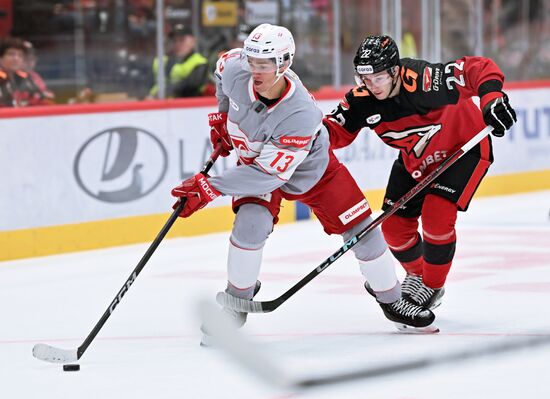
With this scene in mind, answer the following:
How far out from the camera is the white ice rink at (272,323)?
12.6 feet

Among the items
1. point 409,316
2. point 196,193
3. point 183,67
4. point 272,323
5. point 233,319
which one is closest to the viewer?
point 196,193

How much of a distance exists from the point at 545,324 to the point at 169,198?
3.15 metres

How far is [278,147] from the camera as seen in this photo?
164 inches

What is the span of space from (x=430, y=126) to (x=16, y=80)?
298 centimetres

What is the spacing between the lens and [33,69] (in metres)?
6.96

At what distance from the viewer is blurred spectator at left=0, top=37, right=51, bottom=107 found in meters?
6.80

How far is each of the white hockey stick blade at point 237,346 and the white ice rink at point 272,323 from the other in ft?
0.18

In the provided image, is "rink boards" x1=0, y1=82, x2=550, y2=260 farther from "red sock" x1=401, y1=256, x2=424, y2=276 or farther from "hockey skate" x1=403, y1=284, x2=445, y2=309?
"hockey skate" x1=403, y1=284, x2=445, y2=309

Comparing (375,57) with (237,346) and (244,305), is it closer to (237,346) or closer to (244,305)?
(244,305)

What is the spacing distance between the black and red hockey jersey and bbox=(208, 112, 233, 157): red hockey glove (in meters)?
0.36

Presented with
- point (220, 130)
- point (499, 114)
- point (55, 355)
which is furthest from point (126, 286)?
point (499, 114)

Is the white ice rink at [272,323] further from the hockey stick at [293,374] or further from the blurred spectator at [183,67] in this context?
the blurred spectator at [183,67]

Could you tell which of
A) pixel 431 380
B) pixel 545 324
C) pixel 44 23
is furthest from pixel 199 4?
pixel 431 380

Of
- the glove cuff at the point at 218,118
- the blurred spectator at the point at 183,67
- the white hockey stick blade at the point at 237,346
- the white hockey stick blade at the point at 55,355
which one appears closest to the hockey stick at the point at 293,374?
the white hockey stick blade at the point at 237,346
